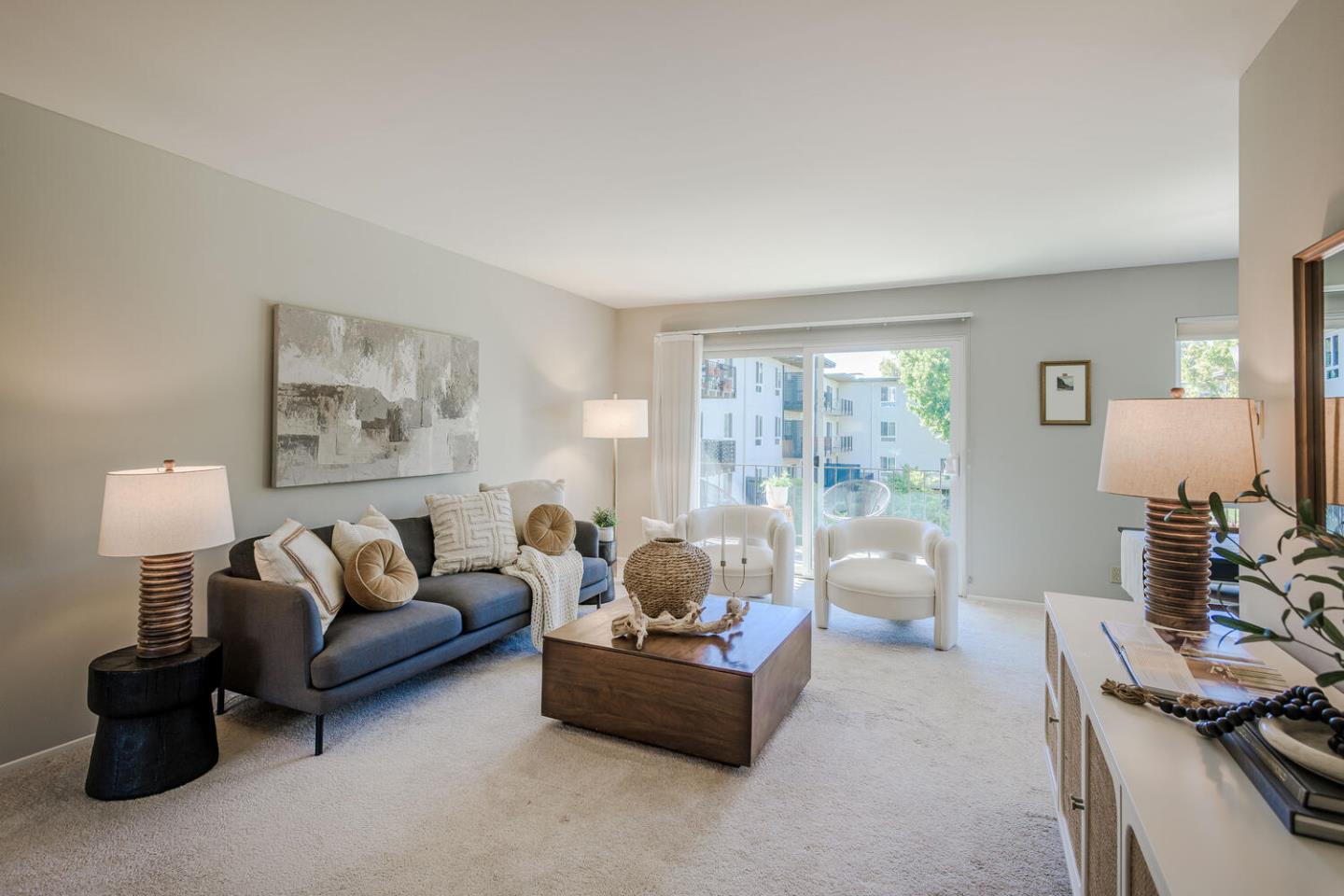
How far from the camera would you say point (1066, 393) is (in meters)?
4.49

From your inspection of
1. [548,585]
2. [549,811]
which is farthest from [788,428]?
Answer: [549,811]

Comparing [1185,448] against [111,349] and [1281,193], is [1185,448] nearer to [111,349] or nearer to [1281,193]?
[1281,193]

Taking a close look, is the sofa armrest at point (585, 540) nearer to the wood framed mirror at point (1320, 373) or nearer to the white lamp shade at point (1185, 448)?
the white lamp shade at point (1185, 448)

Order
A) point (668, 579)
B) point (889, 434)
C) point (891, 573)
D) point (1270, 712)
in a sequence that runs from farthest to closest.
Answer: point (889, 434) → point (891, 573) → point (668, 579) → point (1270, 712)

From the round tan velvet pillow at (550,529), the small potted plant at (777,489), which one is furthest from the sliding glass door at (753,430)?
the round tan velvet pillow at (550,529)

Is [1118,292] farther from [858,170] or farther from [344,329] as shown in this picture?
[344,329]

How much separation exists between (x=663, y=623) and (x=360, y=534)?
1.58 meters

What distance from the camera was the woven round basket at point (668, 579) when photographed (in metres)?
2.86

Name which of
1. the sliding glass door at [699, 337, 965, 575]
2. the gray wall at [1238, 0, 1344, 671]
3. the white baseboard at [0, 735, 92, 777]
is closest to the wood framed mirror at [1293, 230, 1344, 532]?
the gray wall at [1238, 0, 1344, 671]

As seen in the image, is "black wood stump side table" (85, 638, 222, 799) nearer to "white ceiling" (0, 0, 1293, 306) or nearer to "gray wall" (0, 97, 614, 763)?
"gray wall" (0, 97, 614, 763)

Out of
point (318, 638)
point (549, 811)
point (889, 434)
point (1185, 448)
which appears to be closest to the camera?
point (1185, 448)

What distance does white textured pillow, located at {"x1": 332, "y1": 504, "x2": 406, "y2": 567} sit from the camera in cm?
301

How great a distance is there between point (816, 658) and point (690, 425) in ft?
8.46

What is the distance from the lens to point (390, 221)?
11.9ft
